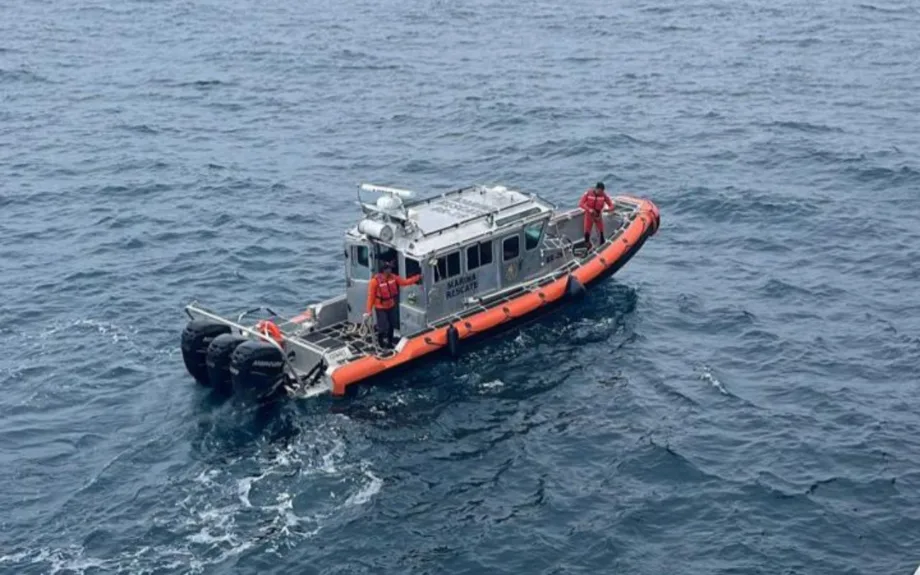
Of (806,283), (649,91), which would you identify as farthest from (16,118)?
(806,283)

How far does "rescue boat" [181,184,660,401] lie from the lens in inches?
1303

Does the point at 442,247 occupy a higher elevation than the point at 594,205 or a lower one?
higher

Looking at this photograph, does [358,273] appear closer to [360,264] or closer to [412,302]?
[360,264]

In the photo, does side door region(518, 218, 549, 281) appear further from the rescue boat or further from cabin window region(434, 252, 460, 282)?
cabin window region(434, 252, 460, 282)

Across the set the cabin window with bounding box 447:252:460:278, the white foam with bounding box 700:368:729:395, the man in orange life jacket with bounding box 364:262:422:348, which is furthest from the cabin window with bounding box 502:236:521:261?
the white foam with bounding box 700:368:729:395

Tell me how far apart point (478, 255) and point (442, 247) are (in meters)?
1.42

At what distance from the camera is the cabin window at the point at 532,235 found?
3712 cm

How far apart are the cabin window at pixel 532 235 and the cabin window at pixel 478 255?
4.36 ft

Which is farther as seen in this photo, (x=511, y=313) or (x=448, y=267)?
(x=511, y=313)

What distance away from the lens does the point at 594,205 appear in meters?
39.5

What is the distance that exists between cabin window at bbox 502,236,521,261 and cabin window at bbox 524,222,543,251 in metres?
0.27

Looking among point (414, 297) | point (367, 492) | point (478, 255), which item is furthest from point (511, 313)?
point (367, 492)

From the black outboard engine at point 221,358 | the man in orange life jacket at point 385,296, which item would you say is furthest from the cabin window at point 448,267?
the black outboard engine at point 221,358

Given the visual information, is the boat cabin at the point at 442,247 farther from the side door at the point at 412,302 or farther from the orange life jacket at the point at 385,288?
the orange life jacket at the point at 385,288
